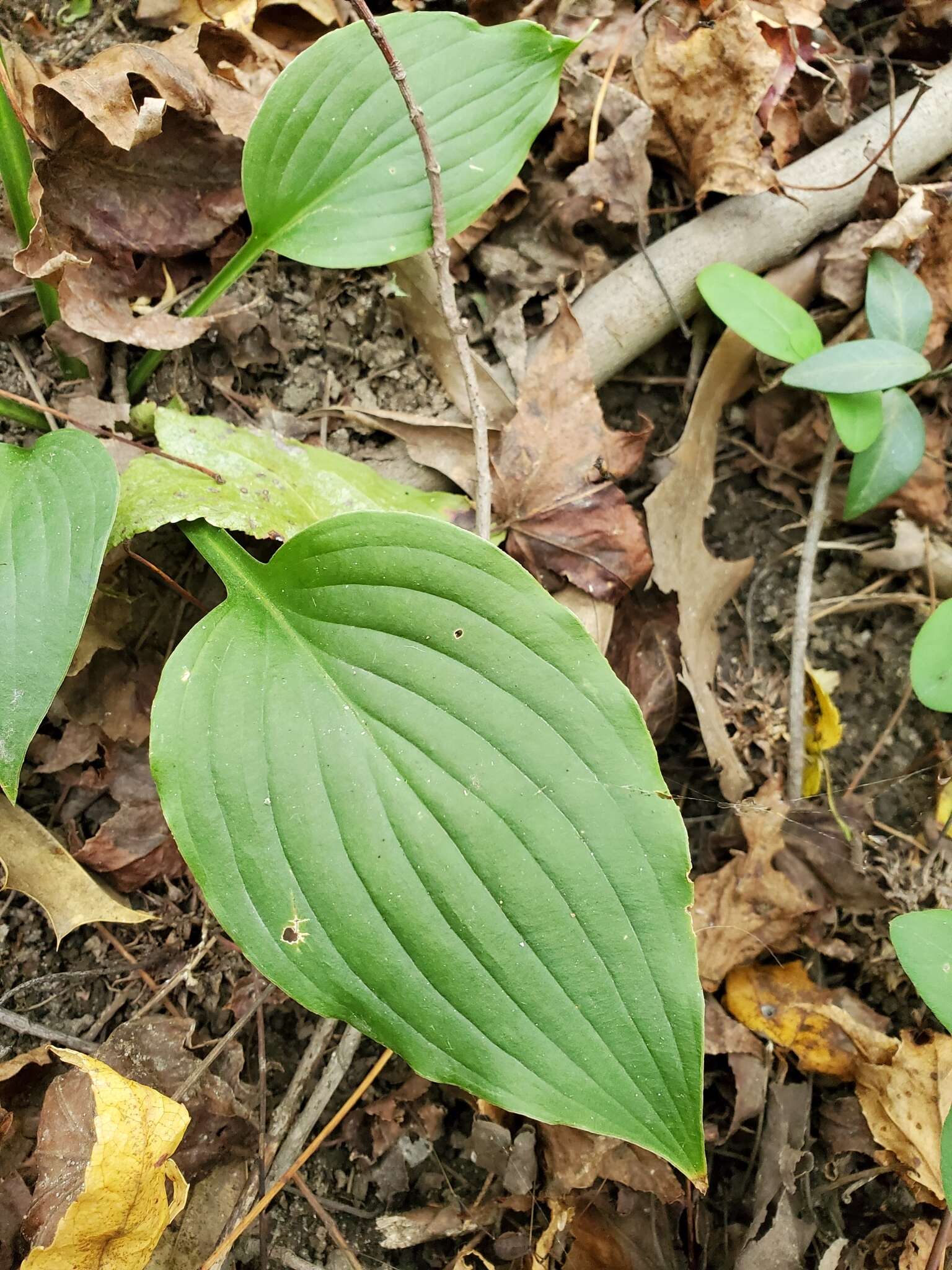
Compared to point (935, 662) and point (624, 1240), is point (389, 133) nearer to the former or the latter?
point (935, 662)

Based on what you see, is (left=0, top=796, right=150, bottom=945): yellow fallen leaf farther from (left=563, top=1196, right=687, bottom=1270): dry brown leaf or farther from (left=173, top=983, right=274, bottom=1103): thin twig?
(left=563, top=1196, right=687, bottom=1270): dry brown leaf

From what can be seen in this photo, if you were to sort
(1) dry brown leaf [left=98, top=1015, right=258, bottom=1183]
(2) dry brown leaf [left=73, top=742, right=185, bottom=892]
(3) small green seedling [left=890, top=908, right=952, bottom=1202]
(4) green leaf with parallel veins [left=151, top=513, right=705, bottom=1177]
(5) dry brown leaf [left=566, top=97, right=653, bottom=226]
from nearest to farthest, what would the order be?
1. (4) green leaf with parallel veins [left=151, top=513, right=705, bottom=1177]
2. (3) small green seedling [left=890, top=908, right=952, bottom=1202]
3. (1) dry brown leaf [left=98, top=1015, right=258, bottom=1183]
4. (2) dry brown leaf [left=73, top=742, right=185, bottom=892]
5. (5) dry brown leaf [left=566, top=97, right=653, bottom=226]

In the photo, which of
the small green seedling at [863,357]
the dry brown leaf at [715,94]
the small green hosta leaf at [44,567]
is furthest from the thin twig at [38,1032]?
the dry brown leaf at [715,94]

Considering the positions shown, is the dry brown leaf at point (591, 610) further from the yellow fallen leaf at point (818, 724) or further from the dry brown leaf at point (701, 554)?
the yellow fallen leaf at point (818, 724)

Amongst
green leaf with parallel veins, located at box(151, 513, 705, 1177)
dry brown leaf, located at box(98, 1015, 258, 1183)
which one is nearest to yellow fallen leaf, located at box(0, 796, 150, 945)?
dry brown leaf, located at box(98, 1015, 258, 1183)

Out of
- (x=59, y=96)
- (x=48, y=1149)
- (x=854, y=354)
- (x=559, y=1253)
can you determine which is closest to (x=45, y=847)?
(x=48, y=1149)

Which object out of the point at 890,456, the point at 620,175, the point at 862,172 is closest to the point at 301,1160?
the point at 890,456
